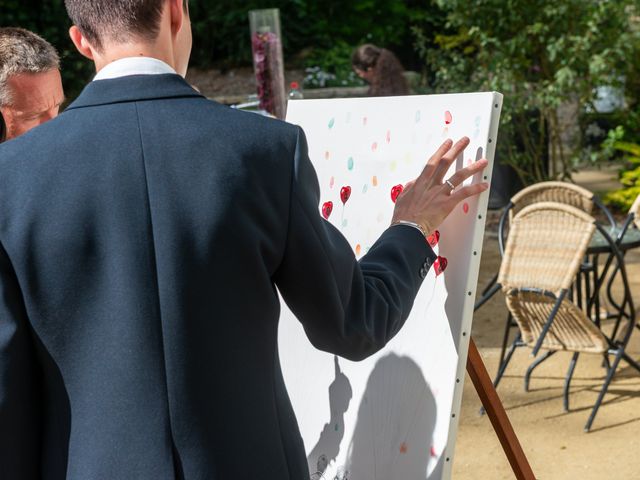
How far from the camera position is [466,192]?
1838 mm

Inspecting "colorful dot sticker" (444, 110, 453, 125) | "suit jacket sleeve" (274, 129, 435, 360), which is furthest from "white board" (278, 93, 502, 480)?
"suit jacket sleeve" (274, 129, 435, 360)

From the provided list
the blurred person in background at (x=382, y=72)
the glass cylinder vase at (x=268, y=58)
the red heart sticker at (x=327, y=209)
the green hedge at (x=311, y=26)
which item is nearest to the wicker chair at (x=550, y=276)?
the red heart sticker at (x=327, y=209)

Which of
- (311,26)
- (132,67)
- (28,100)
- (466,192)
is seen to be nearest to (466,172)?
(466,192)

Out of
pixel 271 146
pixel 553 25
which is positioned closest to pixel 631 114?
pixel 553 25

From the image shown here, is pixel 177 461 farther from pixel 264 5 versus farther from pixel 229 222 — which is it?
pixel 264 5

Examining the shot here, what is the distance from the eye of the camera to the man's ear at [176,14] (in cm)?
138

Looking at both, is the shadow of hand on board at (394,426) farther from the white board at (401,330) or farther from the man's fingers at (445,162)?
the man's fingers at (445,162)

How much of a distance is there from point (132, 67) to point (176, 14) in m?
0.11

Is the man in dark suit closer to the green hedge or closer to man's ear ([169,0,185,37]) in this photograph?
man's ear ([169,0,185,37])

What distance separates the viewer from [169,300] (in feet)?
4.39

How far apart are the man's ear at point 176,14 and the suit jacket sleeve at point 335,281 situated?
0.24 meters

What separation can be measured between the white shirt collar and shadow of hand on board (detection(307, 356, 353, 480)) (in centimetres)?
113

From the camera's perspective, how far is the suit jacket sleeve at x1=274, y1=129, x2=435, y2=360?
1.39 metres

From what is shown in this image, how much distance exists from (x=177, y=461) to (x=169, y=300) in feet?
0.82
